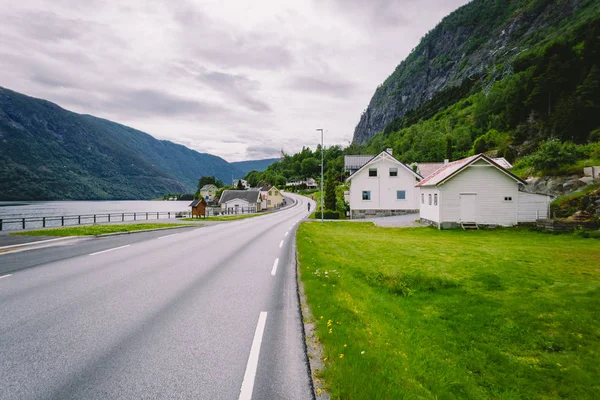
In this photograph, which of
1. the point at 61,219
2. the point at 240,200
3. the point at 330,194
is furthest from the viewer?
the point at 240,200

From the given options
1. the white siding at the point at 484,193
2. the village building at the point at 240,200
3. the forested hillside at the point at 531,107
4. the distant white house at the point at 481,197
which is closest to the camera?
the distant white house at the point at 481,197

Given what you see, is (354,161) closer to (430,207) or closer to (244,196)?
(244,196)

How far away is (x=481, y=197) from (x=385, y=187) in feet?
52.4

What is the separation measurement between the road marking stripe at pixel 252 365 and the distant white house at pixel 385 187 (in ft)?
117

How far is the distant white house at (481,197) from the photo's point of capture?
77.8 feet

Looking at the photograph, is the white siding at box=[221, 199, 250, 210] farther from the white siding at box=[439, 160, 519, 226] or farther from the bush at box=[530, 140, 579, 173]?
the bush at box=[530, 140, 579, 173]

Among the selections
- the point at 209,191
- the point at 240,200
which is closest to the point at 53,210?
the point at 240,200

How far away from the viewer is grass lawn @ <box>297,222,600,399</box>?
4102 mm

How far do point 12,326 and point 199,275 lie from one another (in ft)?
14.2

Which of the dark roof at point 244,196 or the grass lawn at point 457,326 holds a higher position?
the dark roof at point 244,196

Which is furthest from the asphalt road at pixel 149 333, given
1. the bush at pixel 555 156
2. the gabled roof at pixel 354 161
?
the gabled roof at pixel 354 161

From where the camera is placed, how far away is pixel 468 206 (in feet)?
80.0

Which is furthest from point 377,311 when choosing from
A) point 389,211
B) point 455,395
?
point 389,211

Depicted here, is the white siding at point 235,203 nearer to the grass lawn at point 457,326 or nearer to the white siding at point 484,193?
the white siding at point 484,193
